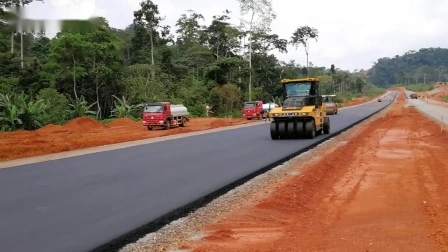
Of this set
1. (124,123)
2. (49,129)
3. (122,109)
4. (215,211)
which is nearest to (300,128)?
(215,211)

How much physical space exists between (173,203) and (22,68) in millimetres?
27818

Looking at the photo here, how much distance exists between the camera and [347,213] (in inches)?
292

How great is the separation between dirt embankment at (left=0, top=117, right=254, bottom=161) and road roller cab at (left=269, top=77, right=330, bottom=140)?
23.3 ft

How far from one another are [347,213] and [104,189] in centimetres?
479

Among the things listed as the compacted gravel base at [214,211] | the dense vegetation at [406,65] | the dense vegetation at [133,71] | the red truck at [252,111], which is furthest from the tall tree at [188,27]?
the dense vegetation at [406,65]

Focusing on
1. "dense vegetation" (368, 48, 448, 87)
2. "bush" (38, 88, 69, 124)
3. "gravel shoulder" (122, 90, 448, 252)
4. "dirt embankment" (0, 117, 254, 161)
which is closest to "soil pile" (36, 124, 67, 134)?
"dirt embankment" (0, 117, 254, 161)

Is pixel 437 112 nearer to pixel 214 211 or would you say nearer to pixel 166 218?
pixel 214 211

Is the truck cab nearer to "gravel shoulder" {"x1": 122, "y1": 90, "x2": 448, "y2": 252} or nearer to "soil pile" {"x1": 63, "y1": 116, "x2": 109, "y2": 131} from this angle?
"soil pile" {"x1": 63, "y1": 116, "x2": 109, "y2": 131}

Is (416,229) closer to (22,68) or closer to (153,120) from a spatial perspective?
(153,120)

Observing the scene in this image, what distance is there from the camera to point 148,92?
3669 centimetres

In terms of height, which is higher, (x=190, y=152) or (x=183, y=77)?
(x=183, y=77)

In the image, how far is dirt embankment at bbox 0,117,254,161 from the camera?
16734mm

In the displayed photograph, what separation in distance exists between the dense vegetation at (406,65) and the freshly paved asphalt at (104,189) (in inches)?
6468

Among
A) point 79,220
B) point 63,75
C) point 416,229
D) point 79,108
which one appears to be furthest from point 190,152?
point 63,75
